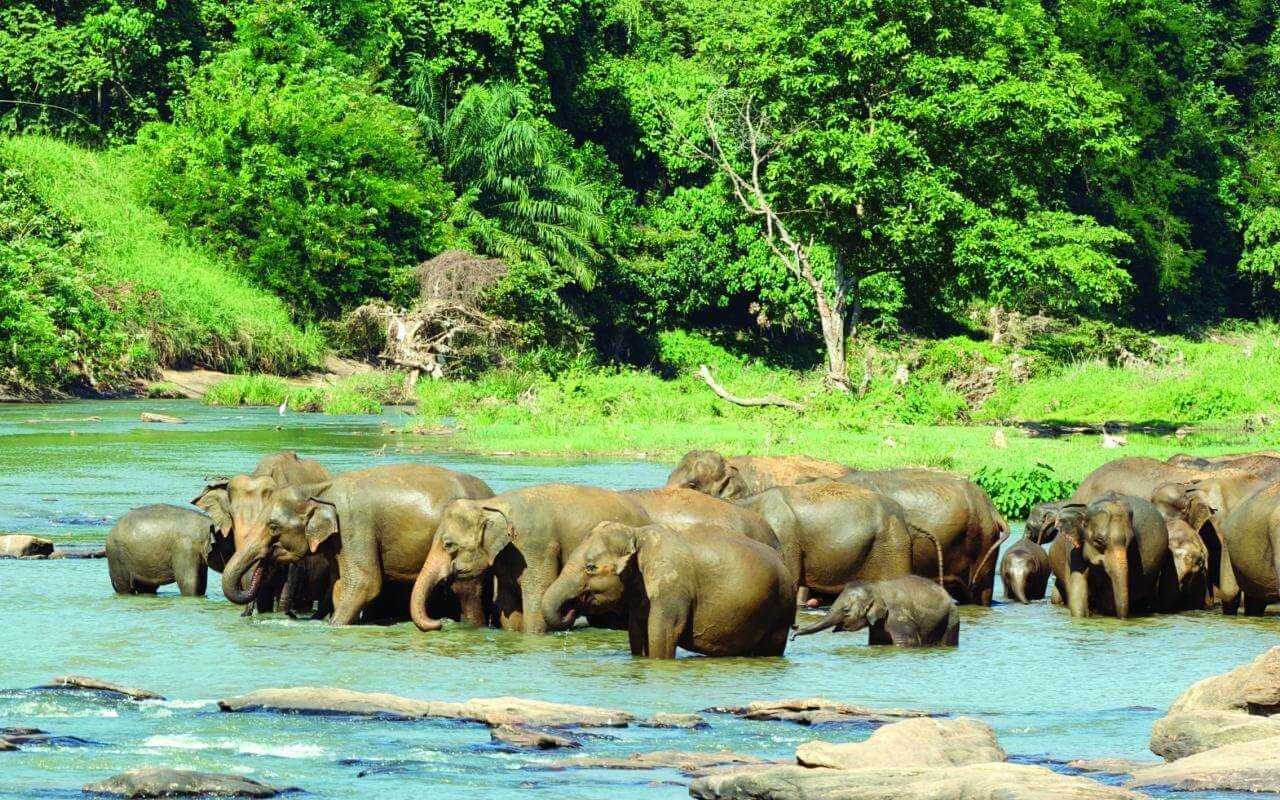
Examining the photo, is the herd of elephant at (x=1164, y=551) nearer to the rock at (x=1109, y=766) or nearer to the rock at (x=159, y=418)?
the rock at (x=1109, y=766)

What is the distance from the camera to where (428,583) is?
14336mm

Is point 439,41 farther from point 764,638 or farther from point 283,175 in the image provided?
point 764,638

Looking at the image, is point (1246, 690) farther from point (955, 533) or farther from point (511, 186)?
point (511, 186)

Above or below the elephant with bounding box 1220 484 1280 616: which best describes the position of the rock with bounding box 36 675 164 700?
below

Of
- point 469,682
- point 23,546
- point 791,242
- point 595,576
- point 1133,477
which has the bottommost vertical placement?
point 23,546

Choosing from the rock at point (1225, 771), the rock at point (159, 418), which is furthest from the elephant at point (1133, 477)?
the rock at point (159, 418)

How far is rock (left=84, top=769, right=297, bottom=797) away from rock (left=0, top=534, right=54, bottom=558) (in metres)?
10.2

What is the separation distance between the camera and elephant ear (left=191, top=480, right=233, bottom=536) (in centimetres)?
1597

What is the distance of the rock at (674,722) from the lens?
11086 mm

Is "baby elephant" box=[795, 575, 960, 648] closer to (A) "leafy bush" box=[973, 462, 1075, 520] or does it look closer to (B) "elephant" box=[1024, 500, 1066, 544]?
(B) "elephant" box=[1024, 500, 1066, 544]

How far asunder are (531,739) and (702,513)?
4768mm

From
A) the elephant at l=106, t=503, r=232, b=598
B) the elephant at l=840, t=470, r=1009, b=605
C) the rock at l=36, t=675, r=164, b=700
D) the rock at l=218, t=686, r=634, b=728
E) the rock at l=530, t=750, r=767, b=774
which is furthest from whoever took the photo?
the elephant at l=840, t=470, r=1009, b=605

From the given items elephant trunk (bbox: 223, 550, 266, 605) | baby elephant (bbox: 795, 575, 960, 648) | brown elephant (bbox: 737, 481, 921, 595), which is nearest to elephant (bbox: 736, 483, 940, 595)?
brown elephant (bbox: 737, 481, 921, 595)

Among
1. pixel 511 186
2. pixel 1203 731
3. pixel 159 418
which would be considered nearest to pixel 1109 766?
pixel 1203 731
